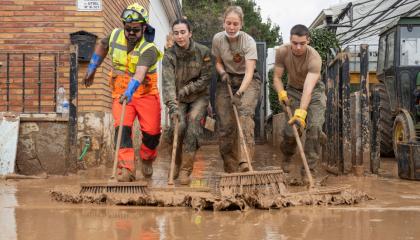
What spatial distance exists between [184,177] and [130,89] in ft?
3.83

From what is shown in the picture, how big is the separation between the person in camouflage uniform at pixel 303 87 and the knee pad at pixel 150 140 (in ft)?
4.62

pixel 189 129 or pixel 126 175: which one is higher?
pixel 189 129

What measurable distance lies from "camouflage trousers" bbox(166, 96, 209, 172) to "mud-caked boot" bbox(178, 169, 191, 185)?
35mm

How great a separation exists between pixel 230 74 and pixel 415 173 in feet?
8.27

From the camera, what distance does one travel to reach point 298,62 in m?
6.75

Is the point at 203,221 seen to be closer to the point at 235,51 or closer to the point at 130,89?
the point at 130,89

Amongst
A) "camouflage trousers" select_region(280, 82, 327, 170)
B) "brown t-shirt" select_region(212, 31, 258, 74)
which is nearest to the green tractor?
"camouflage trousers" select_region(280, 82, 327, 170)

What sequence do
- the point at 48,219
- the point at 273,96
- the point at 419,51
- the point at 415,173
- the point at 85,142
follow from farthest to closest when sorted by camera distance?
the point at 273,96
the point at 419,51
the point at 85,142
the point at 415,173
the point at 48,219

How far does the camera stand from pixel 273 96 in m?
17.3

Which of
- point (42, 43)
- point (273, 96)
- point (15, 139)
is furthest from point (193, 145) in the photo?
point (273, 96)

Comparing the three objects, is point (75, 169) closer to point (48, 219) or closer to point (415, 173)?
point (48, 219)

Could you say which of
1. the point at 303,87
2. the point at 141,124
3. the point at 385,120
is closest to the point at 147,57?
the point at 141,124

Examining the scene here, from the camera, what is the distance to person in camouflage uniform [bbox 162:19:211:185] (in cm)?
638

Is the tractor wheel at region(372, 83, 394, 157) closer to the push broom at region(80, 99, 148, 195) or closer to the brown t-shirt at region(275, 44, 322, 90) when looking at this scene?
the brown t-shirt at region(275, 44, 322, 90)
